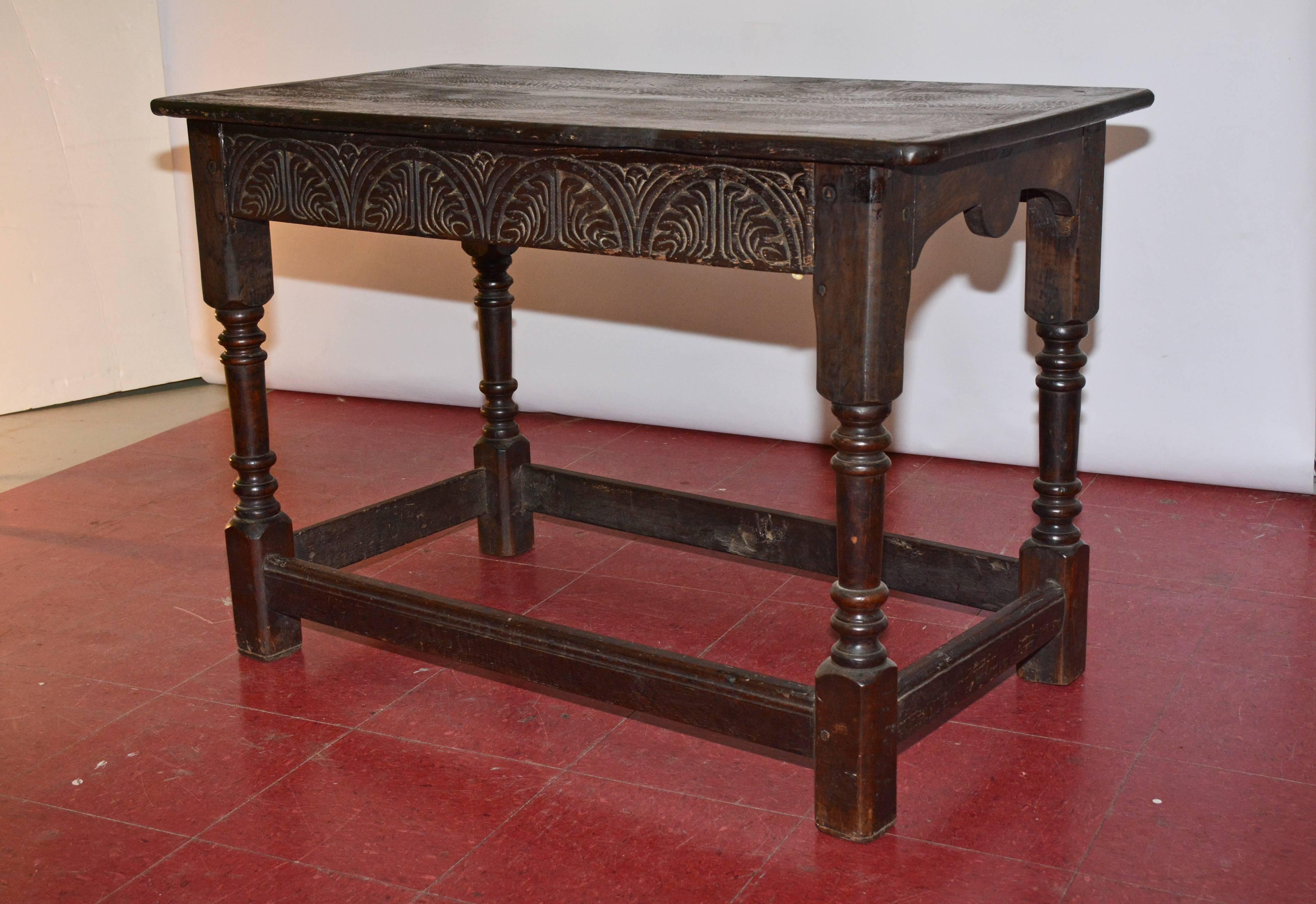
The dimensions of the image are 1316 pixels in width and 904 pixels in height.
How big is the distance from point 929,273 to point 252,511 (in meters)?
2.34

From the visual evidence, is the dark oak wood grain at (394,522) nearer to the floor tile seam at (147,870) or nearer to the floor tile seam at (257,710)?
the floor tile seam at (257,710)

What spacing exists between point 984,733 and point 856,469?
0.79 metres

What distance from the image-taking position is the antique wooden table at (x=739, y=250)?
229 centimetres

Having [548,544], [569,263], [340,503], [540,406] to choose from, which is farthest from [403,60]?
[548,544]

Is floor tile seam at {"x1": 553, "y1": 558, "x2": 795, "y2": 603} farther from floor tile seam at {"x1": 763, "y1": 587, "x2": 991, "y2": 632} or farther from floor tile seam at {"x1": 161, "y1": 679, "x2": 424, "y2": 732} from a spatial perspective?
floor tile seam at {"x1": 161, "y1": 679, "x2": 424, "y2": 732}

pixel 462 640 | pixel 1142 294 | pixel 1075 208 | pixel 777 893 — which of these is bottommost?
pixel 777 893

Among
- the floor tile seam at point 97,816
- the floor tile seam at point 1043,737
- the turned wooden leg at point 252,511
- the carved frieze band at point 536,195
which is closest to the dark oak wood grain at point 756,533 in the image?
the floor tile seam at point 1043,737

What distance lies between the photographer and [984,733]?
2861 millimetres

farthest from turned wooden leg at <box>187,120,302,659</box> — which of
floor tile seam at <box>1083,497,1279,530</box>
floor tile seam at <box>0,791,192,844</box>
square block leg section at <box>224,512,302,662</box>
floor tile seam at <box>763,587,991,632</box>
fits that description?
floor tile seam at <box>1083,497,1279,530</box>

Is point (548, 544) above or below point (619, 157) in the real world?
below

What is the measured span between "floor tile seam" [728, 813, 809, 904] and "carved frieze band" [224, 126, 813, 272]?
95 centimetres

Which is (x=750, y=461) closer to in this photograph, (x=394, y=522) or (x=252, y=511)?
(x=394, y=522)

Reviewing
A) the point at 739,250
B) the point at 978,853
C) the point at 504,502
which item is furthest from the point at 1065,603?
the point at 504,502

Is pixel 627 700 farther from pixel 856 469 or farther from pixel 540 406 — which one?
pixel 540 406
